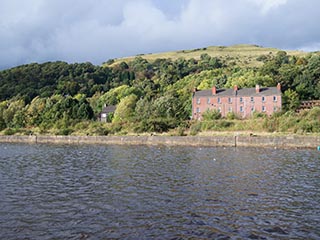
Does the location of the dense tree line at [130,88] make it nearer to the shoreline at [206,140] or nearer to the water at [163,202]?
the shoreline at [206,140]

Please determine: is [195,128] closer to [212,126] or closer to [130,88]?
[212,126]

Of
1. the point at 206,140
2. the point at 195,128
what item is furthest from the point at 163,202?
the point at 195,128

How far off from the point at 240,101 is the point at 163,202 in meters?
67.8

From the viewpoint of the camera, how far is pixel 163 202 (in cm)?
1470

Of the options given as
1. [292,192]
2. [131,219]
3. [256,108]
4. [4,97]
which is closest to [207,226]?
[131,219]

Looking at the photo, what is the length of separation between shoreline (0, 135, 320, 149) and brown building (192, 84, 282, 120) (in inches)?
1228

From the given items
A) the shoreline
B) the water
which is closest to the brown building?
the shoreline

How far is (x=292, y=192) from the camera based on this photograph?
53.6 feet

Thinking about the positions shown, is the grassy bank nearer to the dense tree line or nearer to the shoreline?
the dense tree line

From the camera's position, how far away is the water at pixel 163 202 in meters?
11.3

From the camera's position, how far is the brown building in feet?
253

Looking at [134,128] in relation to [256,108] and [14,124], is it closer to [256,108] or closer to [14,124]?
[256,108]

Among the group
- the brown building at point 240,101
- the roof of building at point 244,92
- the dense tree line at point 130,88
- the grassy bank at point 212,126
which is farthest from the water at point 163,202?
the roof of building at point 244,92

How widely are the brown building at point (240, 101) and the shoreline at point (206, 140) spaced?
31.2m
